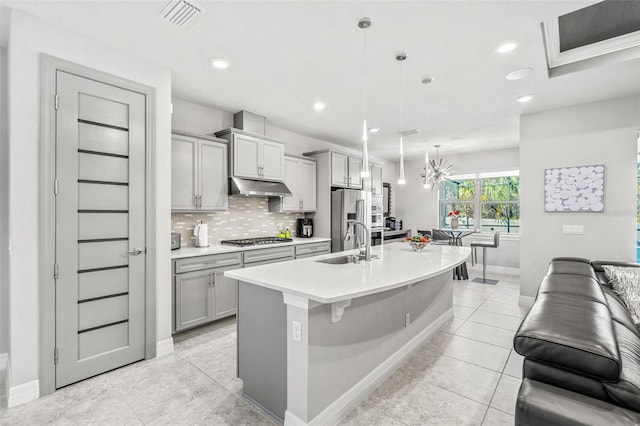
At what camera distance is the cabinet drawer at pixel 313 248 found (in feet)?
14.9

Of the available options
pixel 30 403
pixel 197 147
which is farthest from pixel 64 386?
pixel 197 147

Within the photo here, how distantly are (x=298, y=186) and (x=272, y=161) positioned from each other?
0.79 meters

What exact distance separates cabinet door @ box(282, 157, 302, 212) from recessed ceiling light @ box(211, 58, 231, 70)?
2052 millimetres

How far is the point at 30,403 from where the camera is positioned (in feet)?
6.96

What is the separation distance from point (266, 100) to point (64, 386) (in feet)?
11.2

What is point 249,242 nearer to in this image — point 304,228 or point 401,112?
point 304,228

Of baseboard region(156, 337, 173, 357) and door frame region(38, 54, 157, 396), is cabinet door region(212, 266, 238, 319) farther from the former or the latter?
door frame region(38, 54, 157, 396)

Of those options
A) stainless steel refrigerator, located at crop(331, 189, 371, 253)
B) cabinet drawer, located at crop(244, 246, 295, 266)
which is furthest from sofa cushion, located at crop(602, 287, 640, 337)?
cabinet drawer, located at crop(244, 246, 295, 266)

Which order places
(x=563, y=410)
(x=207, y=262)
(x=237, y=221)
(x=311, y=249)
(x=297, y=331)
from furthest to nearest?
(x=311, y=249), (x=237, y=221), (x=207, y=262), (x=297, y=331), (x=563, y=410)

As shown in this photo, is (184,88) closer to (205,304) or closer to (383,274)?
(205,304)

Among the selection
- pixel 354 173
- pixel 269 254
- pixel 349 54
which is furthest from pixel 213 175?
pixel 354 173

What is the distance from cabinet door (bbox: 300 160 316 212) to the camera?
5172mm

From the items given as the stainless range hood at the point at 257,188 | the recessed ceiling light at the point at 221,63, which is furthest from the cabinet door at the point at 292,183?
the recessed ceiling light at the point at 221,63

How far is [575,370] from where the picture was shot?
1212 mm
